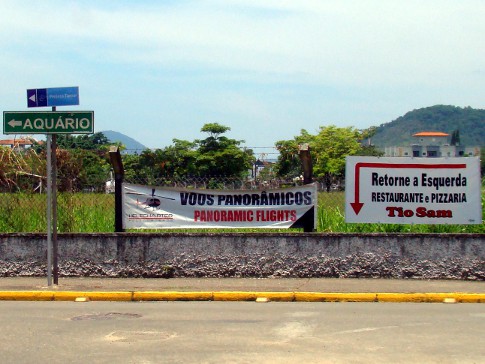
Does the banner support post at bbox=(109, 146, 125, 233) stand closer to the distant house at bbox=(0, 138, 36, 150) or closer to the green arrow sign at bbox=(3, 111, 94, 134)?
the green arrow sign at bbox=(3, 111, 94, 134)

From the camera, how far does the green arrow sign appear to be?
11.7m

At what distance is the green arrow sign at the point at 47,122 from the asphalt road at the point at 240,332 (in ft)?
9.13

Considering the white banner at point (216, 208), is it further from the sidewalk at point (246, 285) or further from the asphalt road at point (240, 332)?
the asphalt road at point (240, 332)

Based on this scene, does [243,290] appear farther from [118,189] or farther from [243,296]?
[118,189]

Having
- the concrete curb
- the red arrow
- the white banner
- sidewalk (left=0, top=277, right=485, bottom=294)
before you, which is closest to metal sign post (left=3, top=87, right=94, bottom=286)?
sidewalk (left=0, top=277, right=485, bottom=294)

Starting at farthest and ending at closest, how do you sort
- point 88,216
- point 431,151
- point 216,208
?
point 431,151
point 88,216
point 216,208

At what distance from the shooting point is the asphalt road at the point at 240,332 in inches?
287

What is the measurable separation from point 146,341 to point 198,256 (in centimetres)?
461

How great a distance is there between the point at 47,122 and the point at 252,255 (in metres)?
4.06

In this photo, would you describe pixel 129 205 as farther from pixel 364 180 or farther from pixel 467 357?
pixel 467 357

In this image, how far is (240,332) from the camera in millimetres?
8516

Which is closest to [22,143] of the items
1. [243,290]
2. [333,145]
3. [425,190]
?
[243,290]

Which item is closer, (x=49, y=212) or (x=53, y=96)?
(x=53, y=96)

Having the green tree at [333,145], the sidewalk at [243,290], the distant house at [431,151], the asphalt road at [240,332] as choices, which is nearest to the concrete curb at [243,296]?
the sidewalk at [243,290]
